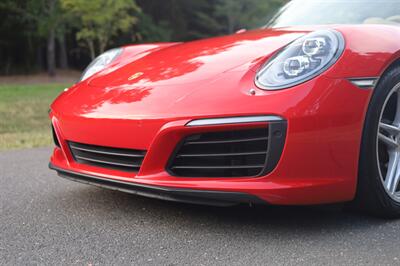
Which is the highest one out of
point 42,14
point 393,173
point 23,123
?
point 393,173

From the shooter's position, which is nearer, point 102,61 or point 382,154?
point 382,154

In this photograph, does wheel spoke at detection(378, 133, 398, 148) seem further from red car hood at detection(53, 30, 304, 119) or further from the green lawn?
the green lawn

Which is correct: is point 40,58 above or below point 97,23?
below

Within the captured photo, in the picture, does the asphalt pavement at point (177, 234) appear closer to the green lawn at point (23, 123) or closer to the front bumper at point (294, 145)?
the front bumper at point (294, 145)

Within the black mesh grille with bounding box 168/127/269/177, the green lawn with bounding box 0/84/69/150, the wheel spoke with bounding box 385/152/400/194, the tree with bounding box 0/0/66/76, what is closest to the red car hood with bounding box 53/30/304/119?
the black mesh grille with bounding box 168/127/269/177

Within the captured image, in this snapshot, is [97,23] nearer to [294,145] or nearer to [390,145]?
[390,145]

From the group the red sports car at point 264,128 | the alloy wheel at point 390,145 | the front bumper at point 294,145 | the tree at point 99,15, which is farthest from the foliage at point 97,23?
the front bumper at point 294,145

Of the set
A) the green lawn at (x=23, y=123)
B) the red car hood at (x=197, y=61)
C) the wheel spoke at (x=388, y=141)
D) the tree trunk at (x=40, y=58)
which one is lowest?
the tree trunk at (x=40, y=58)

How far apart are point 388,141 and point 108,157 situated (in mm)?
1457

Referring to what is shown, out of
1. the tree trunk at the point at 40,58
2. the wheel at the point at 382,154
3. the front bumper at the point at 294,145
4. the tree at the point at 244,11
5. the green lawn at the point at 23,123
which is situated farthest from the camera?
the tree at the point at 244,11

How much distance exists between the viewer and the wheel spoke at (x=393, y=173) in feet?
8.79

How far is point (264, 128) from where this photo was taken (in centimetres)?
229

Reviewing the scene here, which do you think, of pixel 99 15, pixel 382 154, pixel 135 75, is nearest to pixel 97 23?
pixel 99 15

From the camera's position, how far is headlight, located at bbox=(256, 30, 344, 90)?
93.9 inches
